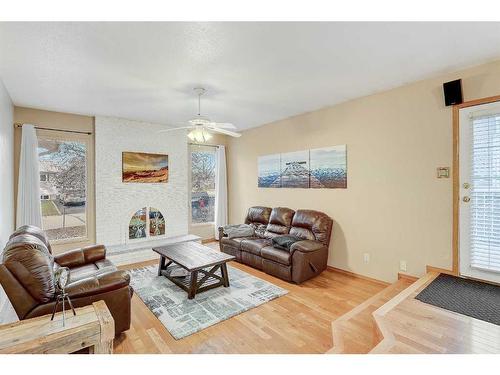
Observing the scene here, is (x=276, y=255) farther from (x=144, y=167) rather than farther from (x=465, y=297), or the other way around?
(x=144, y=167)

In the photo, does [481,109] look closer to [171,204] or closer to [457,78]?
[457,78]

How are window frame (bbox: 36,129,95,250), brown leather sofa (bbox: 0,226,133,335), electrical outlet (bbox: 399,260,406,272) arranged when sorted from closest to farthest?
brown leather sofa (bbox: 0,226,133,335) < electrical outlet (bbox: 399,260,406,272) < window frame (bbox: 36,129,95,250)

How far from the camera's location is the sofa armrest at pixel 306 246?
135 inches

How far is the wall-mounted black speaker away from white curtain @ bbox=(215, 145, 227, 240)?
4.50 m

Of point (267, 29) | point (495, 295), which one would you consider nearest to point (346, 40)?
point (267, 29)

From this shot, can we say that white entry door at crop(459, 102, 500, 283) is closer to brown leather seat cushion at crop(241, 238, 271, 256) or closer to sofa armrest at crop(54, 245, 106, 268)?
brown leather seat cushion at crop(241, 238, 271, 256)

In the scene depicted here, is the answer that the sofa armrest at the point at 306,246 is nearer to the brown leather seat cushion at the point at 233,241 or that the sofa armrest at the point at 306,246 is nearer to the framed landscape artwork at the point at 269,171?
the brown leather seat cushion at the point at 233,241

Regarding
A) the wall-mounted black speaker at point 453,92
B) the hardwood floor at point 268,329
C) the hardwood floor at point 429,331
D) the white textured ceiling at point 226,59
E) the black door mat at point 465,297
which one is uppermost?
the white textured ceiling at point 226,59

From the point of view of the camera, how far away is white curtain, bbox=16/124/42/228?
385 cm

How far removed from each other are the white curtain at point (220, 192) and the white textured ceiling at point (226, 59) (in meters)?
2.41

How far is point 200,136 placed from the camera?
3.42 m

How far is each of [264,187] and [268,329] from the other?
326cm

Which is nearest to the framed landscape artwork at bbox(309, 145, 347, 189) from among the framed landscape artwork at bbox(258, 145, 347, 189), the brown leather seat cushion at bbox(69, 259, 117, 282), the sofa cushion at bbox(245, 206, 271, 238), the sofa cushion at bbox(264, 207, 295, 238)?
the framed landscape artwork at bbox(258, 145, 347, 189)

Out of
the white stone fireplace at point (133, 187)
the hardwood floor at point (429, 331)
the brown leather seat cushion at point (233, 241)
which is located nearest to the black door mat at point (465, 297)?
the hardwood floor at point (429, 331)
